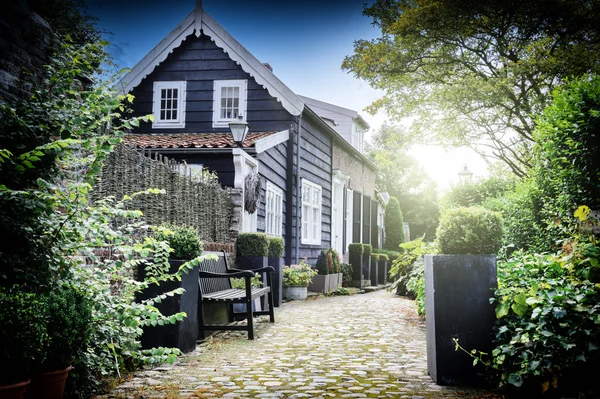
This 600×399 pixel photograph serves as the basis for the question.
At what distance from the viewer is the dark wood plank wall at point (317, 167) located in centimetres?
1433

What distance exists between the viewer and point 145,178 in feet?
20.9

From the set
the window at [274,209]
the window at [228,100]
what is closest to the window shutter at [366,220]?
the window at [274,209]

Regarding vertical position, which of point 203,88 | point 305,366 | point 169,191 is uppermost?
point 203,88

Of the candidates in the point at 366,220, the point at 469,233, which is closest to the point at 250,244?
the point at 469,233

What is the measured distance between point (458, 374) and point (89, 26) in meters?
12.4

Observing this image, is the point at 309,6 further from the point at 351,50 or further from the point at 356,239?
the point at 356,239

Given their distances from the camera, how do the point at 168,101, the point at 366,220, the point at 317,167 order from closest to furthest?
the point at 168,101, the point at 317,167, the point at 366,220

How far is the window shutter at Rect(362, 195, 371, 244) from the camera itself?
20.2 metres

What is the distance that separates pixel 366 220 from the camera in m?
20.3

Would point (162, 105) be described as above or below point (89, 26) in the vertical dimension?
below

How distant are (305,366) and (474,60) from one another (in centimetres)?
1074

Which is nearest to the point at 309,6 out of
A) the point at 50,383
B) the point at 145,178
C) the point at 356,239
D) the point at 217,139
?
the point at 145,178

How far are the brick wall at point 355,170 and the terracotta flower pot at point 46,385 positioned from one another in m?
14.3

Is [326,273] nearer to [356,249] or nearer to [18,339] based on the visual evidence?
[356,249]
